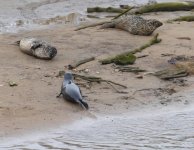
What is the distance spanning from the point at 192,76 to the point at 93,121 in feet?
10.2

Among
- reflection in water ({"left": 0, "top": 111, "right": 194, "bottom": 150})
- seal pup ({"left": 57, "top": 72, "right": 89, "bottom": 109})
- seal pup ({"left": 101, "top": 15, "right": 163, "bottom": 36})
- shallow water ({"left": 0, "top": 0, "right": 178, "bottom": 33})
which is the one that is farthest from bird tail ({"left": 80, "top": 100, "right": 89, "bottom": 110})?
shallow water ({"left": 0, "top": 0, "right": 178, "bottom": 33})

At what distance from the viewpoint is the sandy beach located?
784cm

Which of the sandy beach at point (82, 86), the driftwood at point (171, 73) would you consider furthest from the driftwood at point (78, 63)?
the driftwood at point (171, 73)

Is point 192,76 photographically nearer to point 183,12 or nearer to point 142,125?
point 142,125

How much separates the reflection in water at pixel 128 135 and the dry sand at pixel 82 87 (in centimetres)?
37

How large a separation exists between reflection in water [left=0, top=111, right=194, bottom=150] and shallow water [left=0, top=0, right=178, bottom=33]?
666 cm

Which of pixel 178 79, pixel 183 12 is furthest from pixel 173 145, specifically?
pixel 183 12

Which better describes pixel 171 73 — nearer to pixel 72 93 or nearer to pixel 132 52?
pixel 132 52

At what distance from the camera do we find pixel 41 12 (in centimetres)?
1777

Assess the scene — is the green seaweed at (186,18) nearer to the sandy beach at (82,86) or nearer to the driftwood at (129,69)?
the sandy beach at (82,86)

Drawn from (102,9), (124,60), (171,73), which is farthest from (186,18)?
(171,73)

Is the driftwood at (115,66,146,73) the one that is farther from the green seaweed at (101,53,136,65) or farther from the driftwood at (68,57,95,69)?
the driftwood at (68,57,95,69)

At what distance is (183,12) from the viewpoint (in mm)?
17453

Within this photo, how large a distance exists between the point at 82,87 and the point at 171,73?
1.83 meters
